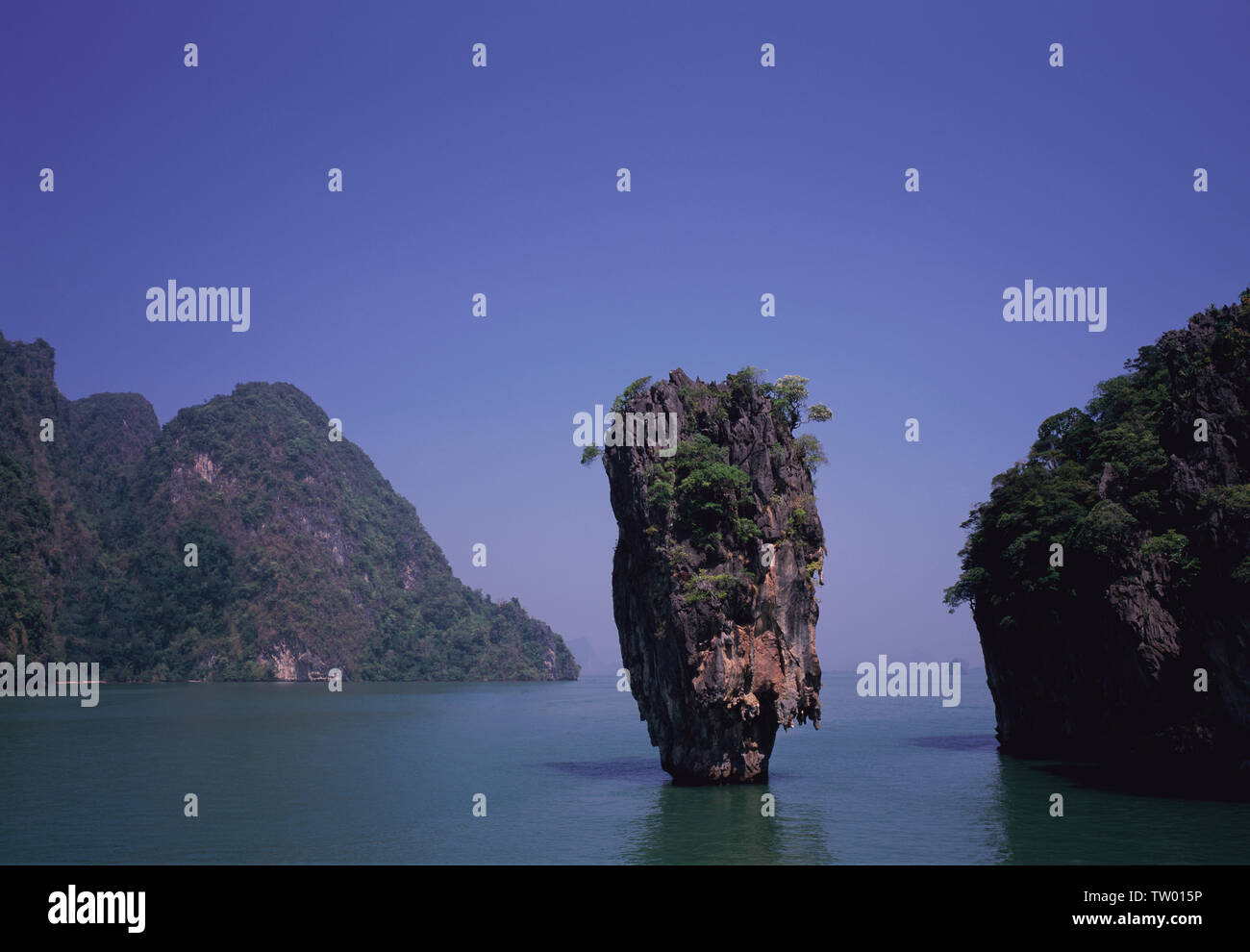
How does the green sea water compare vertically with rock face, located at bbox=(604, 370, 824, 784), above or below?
below

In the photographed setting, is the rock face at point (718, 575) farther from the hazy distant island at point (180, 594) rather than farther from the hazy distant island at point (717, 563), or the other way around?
the hazy distant island at point (180, 594)

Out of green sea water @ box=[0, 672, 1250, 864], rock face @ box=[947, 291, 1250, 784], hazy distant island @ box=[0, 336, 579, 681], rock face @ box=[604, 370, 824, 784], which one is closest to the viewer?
green sea water @ box=[0, 672, 1250, 864]

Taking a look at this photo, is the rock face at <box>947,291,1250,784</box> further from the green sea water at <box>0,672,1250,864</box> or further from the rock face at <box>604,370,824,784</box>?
the rock face at <box>604,370,824,784</box>

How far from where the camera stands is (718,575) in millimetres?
38906

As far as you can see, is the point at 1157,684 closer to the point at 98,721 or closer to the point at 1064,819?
the point at 1064,819

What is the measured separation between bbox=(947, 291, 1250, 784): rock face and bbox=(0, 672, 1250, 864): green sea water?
9.55 ft

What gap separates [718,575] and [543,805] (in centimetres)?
1034

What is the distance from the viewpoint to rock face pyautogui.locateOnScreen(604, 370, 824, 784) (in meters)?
38.7

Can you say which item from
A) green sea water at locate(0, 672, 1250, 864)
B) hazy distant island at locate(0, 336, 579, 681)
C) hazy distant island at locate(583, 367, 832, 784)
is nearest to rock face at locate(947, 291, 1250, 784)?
green sea water at locate(0, 672, 1250, 864)

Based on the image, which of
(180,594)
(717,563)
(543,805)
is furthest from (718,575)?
(180,594)

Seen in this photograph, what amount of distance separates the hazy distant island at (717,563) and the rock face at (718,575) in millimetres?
50

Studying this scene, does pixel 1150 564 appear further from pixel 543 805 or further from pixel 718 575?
pixel 543 805
